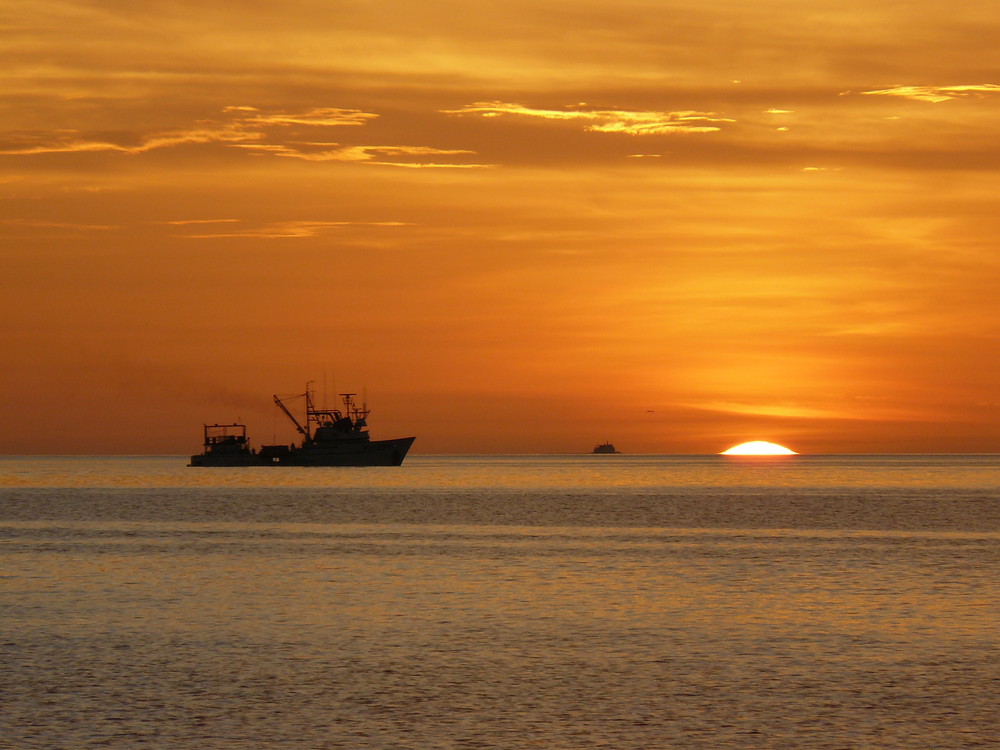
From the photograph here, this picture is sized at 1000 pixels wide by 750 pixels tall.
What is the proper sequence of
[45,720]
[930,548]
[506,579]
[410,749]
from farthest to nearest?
[930,548] → [506,579] → [45,720] → [410,749]

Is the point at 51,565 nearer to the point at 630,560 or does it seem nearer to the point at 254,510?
the point at 630,560

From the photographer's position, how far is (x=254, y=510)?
12456 centimetres

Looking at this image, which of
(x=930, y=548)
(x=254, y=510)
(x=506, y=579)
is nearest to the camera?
(x=506, y=579)

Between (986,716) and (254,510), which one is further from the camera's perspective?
(254,510)

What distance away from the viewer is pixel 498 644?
110ft

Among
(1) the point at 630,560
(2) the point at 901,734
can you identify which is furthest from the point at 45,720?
(1) the point at 630,560

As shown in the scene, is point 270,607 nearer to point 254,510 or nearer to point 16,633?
point 16,633

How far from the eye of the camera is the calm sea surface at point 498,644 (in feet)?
78.2

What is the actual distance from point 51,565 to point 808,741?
44542 mm

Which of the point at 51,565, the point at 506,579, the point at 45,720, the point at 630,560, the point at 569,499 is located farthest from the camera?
the point at 569,499

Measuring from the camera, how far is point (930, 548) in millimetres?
71125

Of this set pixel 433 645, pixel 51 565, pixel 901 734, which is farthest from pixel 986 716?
pixel 51 565

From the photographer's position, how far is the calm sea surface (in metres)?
23.8

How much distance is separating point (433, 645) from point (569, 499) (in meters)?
128
